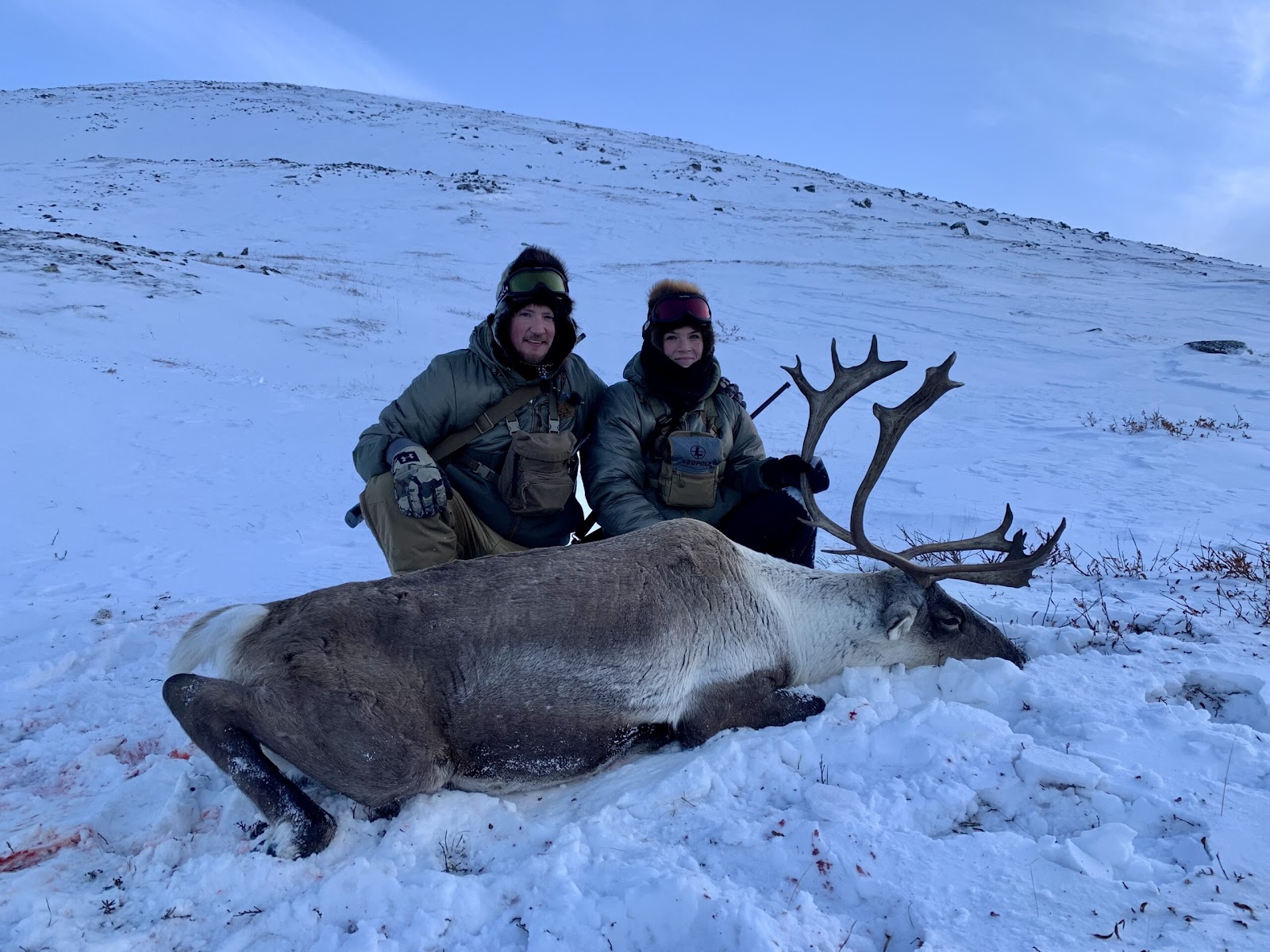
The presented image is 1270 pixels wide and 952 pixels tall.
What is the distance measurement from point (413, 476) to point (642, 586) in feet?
5.22

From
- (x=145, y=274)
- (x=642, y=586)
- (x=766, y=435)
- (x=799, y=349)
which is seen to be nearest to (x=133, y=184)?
(x=145, y=274)

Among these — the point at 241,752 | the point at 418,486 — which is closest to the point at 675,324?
the point at 418,486

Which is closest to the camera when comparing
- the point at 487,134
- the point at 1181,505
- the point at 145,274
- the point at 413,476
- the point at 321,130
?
the point at 413,476

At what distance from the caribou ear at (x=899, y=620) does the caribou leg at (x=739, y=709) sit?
2.07 feet

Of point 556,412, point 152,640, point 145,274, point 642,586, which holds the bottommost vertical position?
point 152,640

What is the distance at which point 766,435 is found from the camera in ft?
36.0

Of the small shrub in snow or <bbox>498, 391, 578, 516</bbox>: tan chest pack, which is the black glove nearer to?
<bbox>498, 391, 578, 516</bbox>: tan chest pack

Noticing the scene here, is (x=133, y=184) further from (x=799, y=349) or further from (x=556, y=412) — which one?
(x=556, y=412)

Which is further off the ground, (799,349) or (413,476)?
(799,349)

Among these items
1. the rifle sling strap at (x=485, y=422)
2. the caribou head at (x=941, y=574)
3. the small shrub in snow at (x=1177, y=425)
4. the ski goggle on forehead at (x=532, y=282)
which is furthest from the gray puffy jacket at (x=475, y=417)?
the small shrub in snow at (x=1177, y=425)

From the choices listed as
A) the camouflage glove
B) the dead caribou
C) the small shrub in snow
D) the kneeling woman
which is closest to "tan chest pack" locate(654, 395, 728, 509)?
the kneeling woman

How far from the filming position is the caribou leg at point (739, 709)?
11.8 ft

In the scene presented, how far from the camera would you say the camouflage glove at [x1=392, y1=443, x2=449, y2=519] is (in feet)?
14.8

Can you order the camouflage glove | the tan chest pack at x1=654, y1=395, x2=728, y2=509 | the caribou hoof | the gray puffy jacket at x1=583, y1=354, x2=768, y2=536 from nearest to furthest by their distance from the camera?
the caribou hoof → the camouflage glove → the gray puffy jacket at x1=583, y1=354, x2=768, y2=536 → the tan chest pack at x1=654, y1=395, x2=728, y2=509
